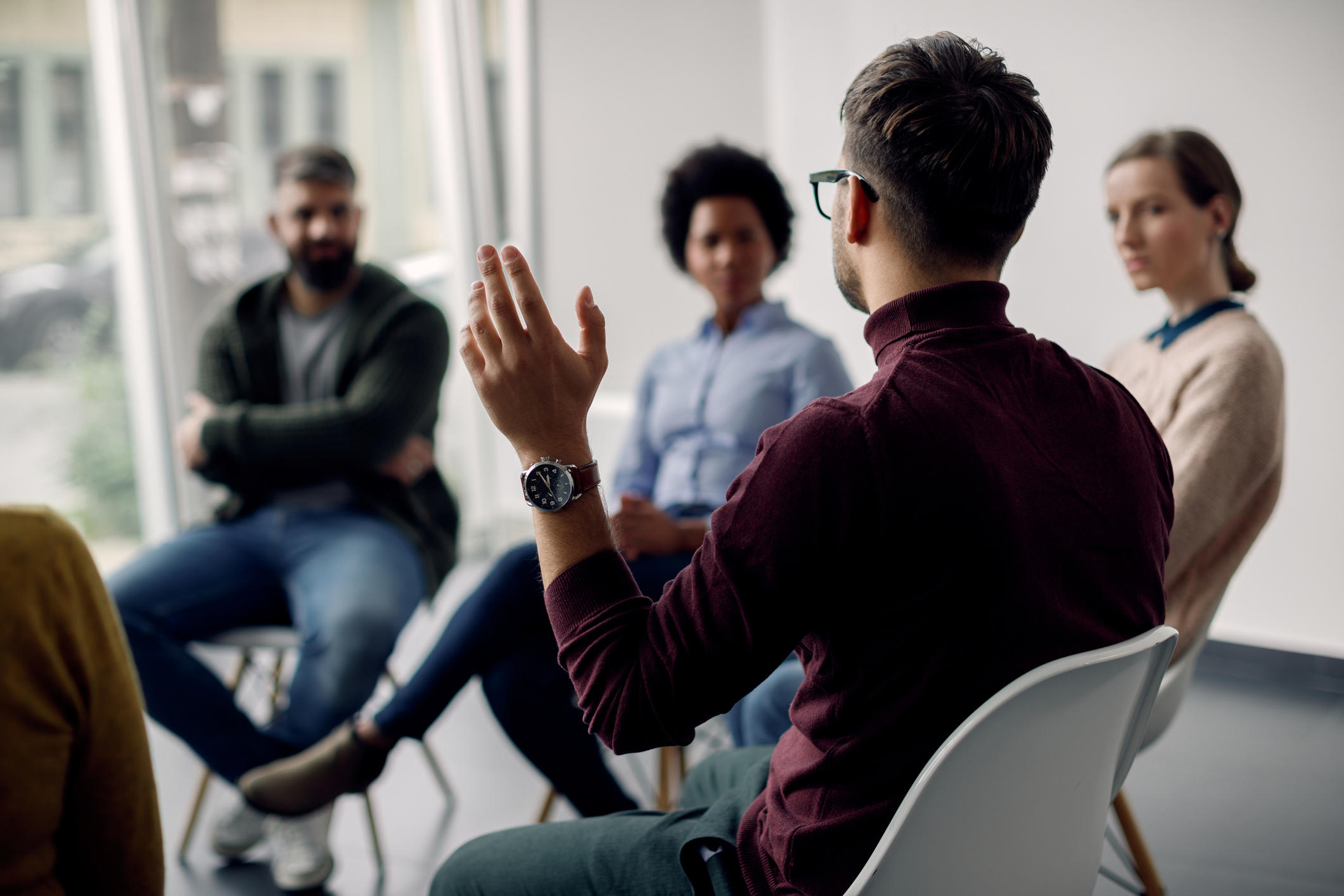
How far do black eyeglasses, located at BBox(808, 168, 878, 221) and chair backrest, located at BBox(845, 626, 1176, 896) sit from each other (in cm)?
45

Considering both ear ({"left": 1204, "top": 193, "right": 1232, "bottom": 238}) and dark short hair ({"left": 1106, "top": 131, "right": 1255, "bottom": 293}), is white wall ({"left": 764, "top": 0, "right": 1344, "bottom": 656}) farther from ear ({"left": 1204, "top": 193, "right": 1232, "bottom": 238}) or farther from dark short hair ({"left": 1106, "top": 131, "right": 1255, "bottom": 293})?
ear ({"left": 1204, "top": 193, "right": 1232, "bottom": 238})

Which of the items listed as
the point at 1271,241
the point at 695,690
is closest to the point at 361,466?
the point at 695,690

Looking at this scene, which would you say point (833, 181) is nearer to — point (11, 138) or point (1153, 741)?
point (1153, 741)

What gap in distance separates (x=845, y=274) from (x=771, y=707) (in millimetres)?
892

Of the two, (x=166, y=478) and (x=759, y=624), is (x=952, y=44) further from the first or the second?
(x=166, y=478)

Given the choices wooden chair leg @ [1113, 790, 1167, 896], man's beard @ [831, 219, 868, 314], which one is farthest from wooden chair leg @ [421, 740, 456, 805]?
man's beard @ [831, 219, 868, 314]

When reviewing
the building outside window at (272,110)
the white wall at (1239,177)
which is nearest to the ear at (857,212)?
the white wall at (1239,177)

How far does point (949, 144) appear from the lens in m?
0.91

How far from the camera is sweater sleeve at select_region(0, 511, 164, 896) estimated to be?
91cm

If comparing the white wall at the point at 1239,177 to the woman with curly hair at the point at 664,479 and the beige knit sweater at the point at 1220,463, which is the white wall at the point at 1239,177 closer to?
the woman with curly hair at the point at 664,479

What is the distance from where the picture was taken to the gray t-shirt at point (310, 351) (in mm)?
2516

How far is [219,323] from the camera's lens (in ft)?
8.29

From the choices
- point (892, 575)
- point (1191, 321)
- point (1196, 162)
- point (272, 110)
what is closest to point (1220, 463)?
point (1191, 321)

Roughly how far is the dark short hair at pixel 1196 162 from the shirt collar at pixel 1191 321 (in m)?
0.12
